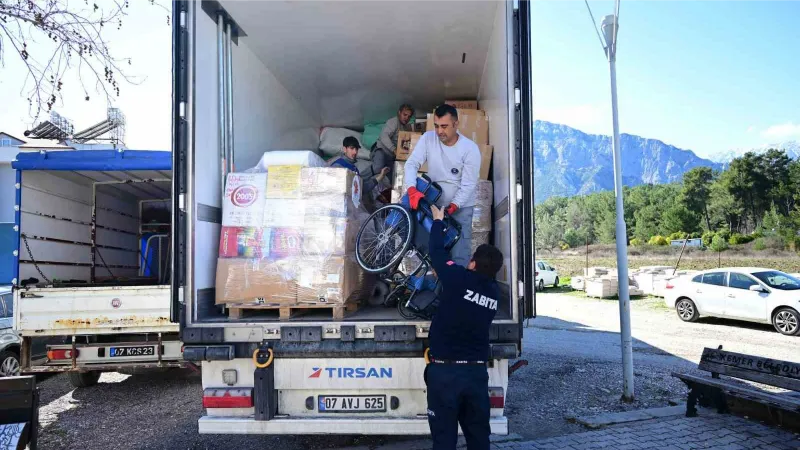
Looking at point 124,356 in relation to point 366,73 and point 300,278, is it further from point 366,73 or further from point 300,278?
point 366,73

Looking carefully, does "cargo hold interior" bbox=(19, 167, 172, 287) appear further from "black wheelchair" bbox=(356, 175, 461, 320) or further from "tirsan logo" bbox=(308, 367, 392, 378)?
"tirsan logo" bbox=(308, 367, 392, 378)

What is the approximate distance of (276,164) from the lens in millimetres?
4105

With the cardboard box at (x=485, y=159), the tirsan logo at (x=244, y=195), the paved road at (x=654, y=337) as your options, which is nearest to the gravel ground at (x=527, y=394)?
the paved road at (x=654, y=337)

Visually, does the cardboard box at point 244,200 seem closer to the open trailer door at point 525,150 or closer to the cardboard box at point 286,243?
the cardboard box at point 286,243

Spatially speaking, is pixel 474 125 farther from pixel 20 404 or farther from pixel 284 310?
pixel 20 404

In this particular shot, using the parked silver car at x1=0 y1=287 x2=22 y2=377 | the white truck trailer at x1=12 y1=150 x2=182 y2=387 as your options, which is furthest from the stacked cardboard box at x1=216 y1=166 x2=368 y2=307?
the parked silver car at x1=0 y1=287 x2=22 y2=377

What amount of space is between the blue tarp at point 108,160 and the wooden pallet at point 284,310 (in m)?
2.51

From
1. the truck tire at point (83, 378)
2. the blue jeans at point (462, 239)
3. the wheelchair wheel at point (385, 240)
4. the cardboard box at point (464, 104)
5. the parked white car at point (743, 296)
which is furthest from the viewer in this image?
the parked white car at point (743, 296)

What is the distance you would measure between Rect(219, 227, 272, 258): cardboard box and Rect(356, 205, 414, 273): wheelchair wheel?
2.41ft

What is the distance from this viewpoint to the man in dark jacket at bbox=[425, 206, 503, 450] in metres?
3.04

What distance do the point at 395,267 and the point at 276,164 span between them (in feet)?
4.18

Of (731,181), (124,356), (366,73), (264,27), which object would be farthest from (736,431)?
(731,181)

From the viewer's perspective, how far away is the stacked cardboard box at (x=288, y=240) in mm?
3762

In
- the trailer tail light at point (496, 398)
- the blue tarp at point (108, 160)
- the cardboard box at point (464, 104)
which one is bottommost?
the trailer tail light at point (496, 398)
